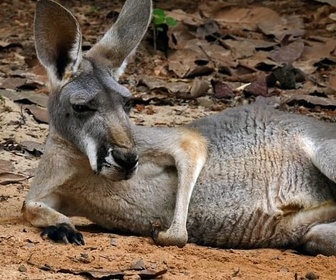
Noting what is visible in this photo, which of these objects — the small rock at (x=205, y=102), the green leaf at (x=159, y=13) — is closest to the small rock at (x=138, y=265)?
the small rock at (x=205, y=102)

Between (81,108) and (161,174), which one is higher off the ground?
(81,108)

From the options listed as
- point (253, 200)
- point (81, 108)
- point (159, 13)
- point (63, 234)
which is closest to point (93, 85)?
point (81, 108)

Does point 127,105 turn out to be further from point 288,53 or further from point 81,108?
point 288,53

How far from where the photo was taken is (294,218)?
5672 mm

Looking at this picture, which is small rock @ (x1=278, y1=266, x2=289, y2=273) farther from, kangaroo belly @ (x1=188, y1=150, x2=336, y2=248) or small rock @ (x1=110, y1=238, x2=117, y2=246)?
small rock @ (x1=110, y1=238, x2=117, y2=246)

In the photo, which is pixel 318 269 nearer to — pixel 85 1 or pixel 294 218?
pixel 294 218

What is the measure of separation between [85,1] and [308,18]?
2342mm

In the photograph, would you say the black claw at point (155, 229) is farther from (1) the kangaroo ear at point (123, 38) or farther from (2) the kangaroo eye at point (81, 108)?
(1) the kangaroo ear at point (123, 38)

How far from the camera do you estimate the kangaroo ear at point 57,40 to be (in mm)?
5496

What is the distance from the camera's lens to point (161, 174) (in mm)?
5652

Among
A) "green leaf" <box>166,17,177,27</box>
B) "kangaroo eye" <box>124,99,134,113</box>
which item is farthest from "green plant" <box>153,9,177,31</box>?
"kangaroo eye" <box>124,99,134,113</box>

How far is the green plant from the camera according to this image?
31.9ft

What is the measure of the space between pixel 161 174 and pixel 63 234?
760mm

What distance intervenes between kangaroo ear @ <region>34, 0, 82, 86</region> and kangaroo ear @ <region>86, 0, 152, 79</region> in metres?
0.16
